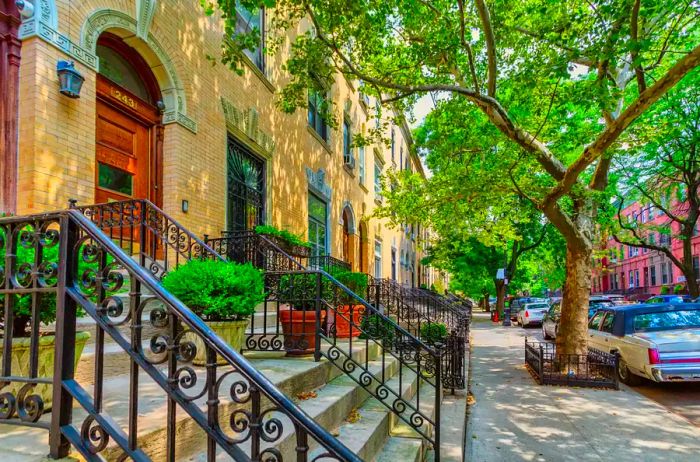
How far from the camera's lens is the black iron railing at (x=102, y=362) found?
1.97 m

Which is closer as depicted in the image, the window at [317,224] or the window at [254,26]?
the window at [254,26]

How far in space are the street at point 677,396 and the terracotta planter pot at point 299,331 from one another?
18.5ft

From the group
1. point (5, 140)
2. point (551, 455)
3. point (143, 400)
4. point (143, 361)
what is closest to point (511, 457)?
point (551, 455)

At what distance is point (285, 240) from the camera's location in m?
9.01

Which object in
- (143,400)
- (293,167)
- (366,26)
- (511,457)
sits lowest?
(511,457)

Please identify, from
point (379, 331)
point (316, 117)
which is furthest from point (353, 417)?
point (316, 117)

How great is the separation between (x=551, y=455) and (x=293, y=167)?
8969 mm

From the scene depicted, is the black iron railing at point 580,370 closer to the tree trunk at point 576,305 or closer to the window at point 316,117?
the tree trunk at point 576,305

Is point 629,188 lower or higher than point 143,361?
higher

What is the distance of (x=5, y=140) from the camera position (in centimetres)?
512

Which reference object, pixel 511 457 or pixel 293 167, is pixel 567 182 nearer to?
pixel 511 457

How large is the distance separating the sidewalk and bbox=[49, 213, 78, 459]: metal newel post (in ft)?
14.9

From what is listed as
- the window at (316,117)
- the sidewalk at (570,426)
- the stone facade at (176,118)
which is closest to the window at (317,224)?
the stone facade at (176,118)

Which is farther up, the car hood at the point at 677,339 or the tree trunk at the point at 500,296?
the car hood at the point at 677,339
